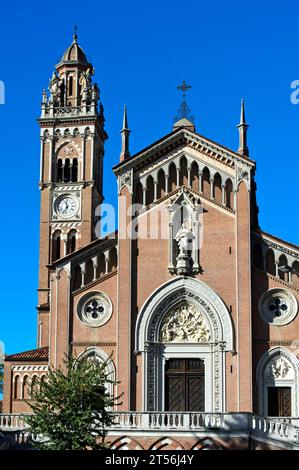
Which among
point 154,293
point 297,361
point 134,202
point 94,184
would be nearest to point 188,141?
A: point 134,202

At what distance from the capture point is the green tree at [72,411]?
3212cm

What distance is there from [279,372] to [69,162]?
28.1 meters

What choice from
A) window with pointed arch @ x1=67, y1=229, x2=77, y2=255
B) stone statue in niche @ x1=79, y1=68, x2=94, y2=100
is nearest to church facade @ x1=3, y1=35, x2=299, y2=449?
window with pointed arch @ x1=67, y1=229, x2=77, y2=255

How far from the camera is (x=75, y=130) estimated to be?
64.9 m

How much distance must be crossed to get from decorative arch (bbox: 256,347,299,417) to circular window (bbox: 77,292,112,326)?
7351 millimetres

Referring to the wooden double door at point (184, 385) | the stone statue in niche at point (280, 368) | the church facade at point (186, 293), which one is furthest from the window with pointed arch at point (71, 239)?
the stone statue in niche at point (280, 368)

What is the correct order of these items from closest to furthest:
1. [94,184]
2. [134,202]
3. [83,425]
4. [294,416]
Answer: [83,425] → [294,416] → [134,202] → [94,184]

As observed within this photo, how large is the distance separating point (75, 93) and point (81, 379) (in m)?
36.7

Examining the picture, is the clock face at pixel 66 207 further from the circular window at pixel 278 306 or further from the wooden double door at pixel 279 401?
the wooden double door at pixel 279 401

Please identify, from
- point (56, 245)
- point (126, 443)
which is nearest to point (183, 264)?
point (126, 443)

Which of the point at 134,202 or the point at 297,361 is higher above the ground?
the point at 134,202

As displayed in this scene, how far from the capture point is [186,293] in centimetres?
4262

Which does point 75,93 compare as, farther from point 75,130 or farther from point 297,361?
point 297,361

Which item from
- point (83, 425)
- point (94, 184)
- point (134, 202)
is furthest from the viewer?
point (94, 184)
